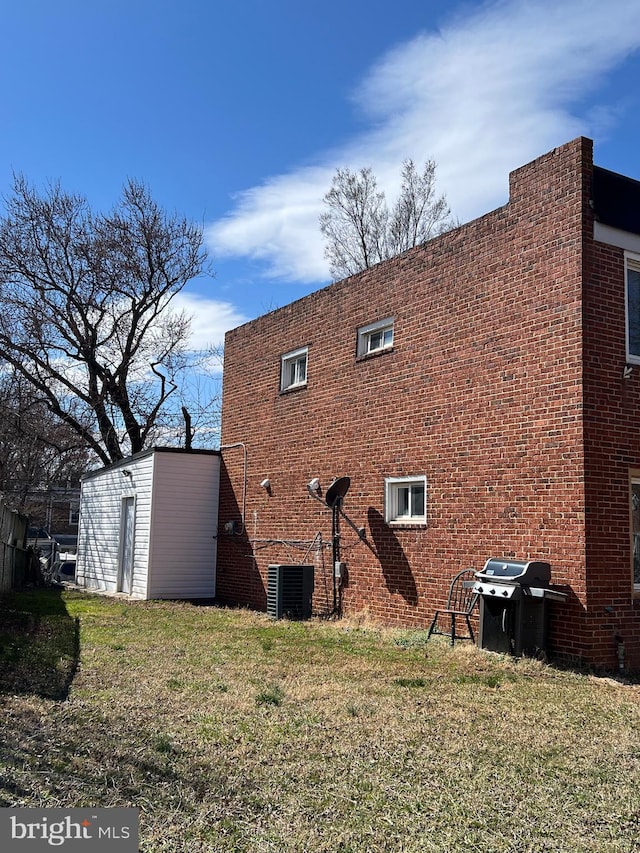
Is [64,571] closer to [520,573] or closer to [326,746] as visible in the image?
[520,573]

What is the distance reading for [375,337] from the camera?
12797mm

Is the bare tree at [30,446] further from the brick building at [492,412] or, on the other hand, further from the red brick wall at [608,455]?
the red brick wall at [608,455]

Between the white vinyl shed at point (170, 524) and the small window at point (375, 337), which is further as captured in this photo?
the white vinyl shed at point (170, 524)

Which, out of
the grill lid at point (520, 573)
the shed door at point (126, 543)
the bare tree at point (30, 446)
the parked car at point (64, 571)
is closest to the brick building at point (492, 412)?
the grill lid at point (520, 573)

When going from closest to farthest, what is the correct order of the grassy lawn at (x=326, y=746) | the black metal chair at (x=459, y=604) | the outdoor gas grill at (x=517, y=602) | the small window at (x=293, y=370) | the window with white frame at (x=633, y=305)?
the grassy lawn at (x=326, y=746) → the outdoor gas grill at (x=517, y=602) → the window with white frame at (x=633, y=305) → the black metal chair at (x=459, y=604) → the small window at (x=293, y=370)

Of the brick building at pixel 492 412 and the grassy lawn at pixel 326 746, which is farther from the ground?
the brick building at pixel 492 412

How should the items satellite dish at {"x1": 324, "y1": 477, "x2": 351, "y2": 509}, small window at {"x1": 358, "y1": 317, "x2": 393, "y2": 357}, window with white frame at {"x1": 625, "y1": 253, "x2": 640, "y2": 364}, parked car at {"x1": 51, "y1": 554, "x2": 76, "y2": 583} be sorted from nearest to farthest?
window with white frame at {"x1": 625, "y1": 253, "x2": 640, "y2": 364}
small window at {"x1": 358, "y1": 317, "x2": 393, "y2": 357}
satellite dish at {"x1": 324, "y1": 477, "x2": 351, "y2": 509}
parked car at {"x1": 51, "y1": 554, "x2": 76, "y2": 583}

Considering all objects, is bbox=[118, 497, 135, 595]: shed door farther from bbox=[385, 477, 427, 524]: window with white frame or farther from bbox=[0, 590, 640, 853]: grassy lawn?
bbox=[0, 590, 640, 853]: grassy lawn

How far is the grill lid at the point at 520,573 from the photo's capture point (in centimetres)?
852

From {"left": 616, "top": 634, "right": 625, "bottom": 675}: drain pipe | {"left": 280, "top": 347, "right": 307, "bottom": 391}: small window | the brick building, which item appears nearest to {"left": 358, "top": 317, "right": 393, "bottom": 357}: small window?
the brick building

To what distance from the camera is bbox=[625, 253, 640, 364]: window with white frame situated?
30.6 feet

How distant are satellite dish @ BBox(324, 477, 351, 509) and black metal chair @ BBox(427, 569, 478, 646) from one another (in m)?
2.90

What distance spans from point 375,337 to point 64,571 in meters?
17.0

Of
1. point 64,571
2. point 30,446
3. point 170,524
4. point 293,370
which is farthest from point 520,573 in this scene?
point 30,446
